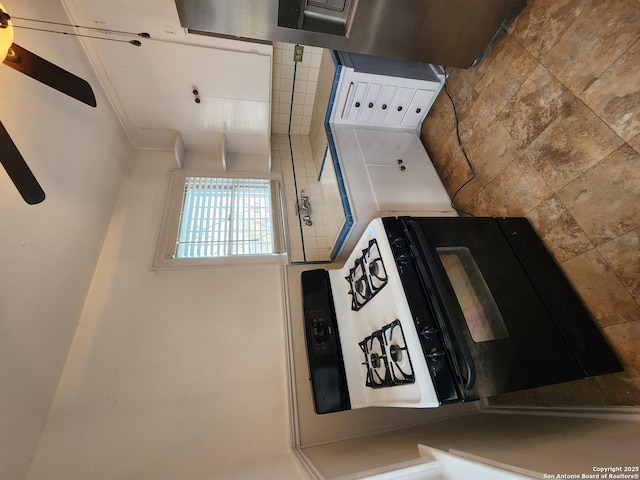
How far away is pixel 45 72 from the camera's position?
89cm

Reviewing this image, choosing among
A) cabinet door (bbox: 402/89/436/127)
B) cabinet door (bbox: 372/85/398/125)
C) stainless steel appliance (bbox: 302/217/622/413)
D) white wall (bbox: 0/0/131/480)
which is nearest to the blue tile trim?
stainless steel appliance (bbox: 302/217/622/413)

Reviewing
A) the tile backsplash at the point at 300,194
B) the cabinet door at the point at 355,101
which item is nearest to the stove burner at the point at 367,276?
the tile backsplash at the point at 300,194

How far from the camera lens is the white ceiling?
1.43 m

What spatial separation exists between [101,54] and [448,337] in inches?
99.6

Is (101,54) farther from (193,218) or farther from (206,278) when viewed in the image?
(206,278)

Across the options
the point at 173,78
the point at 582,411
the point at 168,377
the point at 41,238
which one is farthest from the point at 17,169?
the point at 582,411

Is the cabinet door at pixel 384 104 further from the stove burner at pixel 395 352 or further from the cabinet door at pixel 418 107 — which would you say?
the stove burner at pixel 395 352

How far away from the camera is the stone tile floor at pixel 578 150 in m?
0.89

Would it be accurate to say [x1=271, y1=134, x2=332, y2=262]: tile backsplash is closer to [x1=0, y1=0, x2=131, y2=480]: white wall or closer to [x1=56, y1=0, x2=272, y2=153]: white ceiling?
[x1=56, y1=0, x2=272, y2=153]: white ceiling

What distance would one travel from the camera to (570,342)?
0.95 meters

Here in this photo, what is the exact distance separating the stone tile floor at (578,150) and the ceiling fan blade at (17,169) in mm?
2081

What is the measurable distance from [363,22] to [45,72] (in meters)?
1.37

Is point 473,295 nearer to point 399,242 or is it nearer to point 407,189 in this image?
point 399,242

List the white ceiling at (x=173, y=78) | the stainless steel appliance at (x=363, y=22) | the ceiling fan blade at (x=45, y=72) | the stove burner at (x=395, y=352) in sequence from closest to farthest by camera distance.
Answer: the ceiling fan blade at (x=45, y=72) < the stove burner at (x=395, y=352) < the stainless steel appliance at (x=363, y=22) < the white ceiling at (x=173, y=78)
